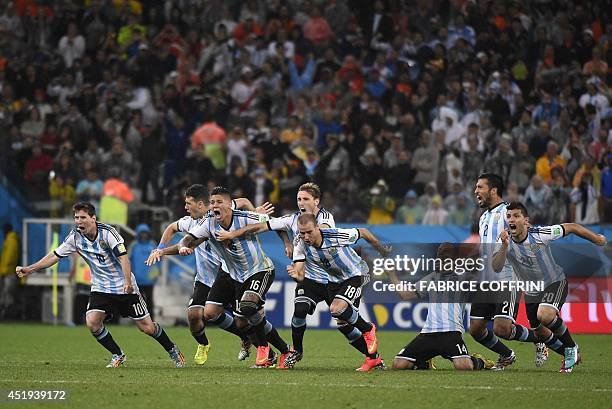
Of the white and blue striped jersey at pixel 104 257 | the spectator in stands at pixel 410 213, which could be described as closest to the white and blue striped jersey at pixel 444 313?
the white and blue striped jersey at pixel 104 257

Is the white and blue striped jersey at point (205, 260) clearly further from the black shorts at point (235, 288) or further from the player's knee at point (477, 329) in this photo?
the player's knee at point (477, 329)

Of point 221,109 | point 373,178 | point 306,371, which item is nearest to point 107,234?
point 306,371

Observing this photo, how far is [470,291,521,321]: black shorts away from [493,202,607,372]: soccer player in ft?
0.82

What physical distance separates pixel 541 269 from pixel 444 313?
3.92 ft

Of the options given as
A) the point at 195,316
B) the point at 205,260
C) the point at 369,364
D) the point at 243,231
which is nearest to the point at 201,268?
the point at 205,260

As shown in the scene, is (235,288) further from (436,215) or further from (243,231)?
(436,215)

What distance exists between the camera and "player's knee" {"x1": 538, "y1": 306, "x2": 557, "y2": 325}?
1302cm

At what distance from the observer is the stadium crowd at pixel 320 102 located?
71.2ft

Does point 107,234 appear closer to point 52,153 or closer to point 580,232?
point 580,232

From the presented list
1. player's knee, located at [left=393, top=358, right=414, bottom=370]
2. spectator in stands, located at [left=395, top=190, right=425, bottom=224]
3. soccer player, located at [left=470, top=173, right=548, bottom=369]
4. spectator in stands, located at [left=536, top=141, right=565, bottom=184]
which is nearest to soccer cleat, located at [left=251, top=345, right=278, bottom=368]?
player's knee, located at [left=393, top=358, right=414, bottom=370]

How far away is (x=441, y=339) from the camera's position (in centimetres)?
1325

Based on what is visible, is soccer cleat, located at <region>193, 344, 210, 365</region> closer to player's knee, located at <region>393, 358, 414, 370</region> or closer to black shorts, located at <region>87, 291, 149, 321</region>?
black shorts, located at <region>87, 291, 149, 321</region>

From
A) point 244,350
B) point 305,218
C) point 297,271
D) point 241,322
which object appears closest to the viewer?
point 297,271

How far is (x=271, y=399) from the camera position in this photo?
33.6 ft
